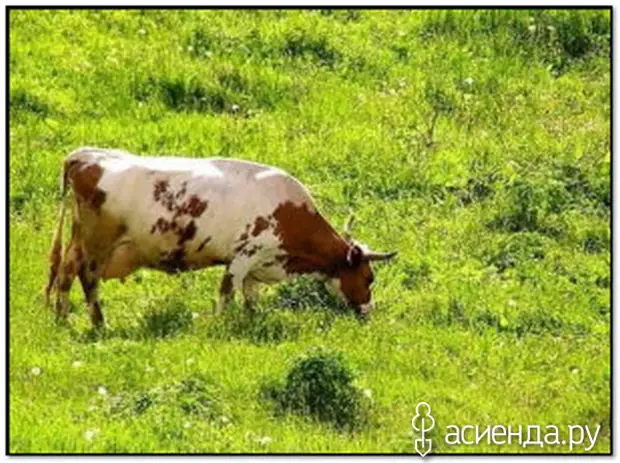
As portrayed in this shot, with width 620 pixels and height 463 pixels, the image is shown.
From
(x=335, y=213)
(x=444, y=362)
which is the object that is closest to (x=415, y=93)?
(x=335, y=213)

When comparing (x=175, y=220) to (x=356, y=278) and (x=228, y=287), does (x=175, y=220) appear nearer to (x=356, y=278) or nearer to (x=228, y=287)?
(x=228, y=287)

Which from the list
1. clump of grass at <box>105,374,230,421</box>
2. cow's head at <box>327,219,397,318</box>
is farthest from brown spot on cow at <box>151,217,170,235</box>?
clump of grass at <box>105,374,230,421</box>

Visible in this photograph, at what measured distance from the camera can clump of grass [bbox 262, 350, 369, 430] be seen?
44.3 ft

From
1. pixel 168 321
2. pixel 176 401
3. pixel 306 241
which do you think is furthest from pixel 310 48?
pixel 176 401

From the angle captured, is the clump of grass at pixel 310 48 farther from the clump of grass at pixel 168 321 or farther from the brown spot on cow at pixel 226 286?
the clump of grass at pixel 168 321

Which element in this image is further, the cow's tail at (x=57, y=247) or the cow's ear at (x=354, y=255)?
the cow's ear at (x=354, y=255)

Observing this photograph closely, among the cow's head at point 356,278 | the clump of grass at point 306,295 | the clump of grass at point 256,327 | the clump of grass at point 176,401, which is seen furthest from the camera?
the clump of grass at point 306,295

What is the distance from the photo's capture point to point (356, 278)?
16359 mm

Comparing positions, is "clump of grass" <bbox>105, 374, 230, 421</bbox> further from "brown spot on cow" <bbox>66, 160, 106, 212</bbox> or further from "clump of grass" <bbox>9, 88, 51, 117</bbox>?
"clump of grass" <bbox>9, 88, 51, 117</bbox>

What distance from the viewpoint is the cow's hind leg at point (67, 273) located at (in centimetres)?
1586

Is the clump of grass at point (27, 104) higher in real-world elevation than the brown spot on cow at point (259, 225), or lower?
lower

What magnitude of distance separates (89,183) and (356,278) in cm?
230

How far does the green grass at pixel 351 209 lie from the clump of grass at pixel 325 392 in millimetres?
100

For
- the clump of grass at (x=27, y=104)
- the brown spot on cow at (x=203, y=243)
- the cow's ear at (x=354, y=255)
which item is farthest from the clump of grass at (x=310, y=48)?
the brown spot on cow at (x=203, y=243)
